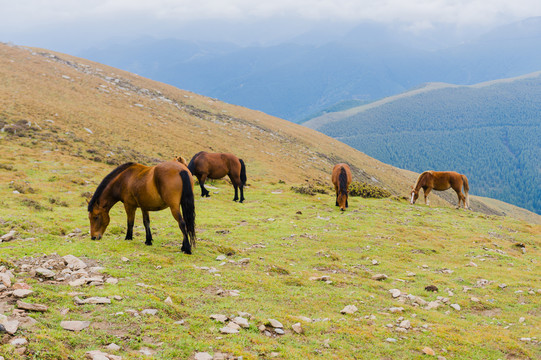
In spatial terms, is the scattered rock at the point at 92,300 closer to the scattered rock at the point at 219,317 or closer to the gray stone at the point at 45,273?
the gray stone at the point at 45,273

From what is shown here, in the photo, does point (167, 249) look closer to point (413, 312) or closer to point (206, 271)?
point (206, 271)

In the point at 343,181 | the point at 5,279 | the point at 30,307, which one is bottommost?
the point at 30,307

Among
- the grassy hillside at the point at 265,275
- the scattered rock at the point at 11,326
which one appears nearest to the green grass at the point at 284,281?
the grassy hillside at the point at 265,275

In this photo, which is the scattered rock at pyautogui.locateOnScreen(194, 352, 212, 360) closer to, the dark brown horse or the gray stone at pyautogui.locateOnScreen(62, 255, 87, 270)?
the gray stone at pyautogui.locateOnScreen(62, 255, 87, 270)

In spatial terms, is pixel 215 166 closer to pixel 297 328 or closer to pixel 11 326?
pixel 297 328

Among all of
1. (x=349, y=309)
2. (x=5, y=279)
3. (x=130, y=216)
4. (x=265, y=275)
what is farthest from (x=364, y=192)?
(x=5, y=279)

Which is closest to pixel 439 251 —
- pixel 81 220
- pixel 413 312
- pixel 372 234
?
pixel 372 234

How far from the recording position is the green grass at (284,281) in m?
5.38

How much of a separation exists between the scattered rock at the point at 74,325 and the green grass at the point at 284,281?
4.4 inches

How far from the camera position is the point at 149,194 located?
10062 millimetres

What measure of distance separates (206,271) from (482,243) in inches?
480

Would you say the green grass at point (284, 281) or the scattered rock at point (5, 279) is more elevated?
the scattered rock at point (5, 279)

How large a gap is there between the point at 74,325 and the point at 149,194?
5.31m

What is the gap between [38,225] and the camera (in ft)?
36.2
